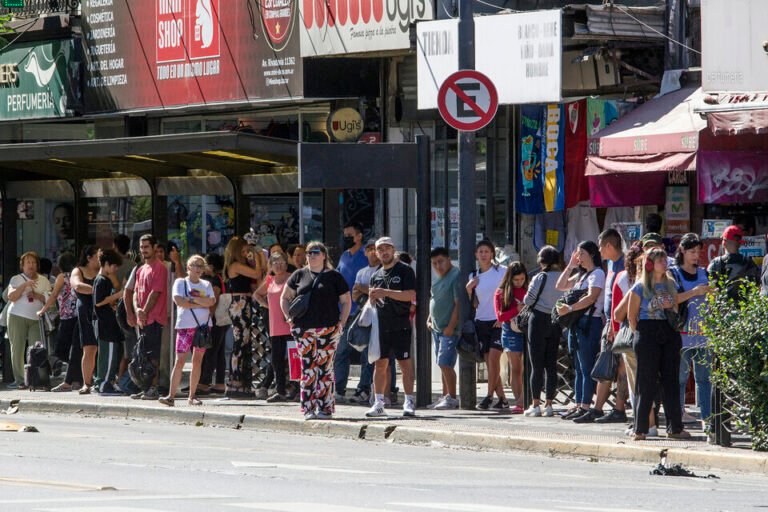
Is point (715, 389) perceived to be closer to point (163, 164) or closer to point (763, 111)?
point (763, 111)

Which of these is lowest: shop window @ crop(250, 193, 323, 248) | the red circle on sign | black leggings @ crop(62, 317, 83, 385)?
black leggings @ crop(62, 317, 83, 385)

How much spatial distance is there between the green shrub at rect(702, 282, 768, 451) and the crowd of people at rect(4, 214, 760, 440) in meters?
0.46

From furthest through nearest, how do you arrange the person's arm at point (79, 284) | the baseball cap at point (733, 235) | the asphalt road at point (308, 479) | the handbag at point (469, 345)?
the person's arm at point (79, 284)
the handbag at point (469, 345)
the baseball cap at point (733, 235)
the asphalt road at point (308, 479)

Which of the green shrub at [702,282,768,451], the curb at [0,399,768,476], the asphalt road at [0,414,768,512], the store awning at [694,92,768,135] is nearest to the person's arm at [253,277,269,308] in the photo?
the curb at [0,399,768,476]

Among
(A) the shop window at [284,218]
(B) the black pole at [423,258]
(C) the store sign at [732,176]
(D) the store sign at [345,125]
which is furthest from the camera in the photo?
(A) the shop window at [284,218]

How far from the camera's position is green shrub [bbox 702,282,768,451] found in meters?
13.3

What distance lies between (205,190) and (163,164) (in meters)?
0.83

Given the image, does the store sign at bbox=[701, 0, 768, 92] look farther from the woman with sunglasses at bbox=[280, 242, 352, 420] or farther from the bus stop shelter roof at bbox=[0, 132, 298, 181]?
the bus stop shelter roof at bbox=[0, 132, 298, 181]

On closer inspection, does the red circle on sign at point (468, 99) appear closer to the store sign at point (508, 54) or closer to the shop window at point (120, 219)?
the store sign at point (508, 54)

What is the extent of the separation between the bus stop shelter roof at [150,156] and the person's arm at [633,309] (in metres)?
5.81

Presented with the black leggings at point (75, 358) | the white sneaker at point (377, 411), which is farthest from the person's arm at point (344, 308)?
the black leggings at point (75, 358)

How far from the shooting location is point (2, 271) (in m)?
24.2

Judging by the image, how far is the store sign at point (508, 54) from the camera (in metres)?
19.2

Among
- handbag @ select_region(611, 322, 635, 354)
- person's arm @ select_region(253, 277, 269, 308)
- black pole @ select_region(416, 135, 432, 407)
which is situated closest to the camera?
handbag @ select_region(611, 322, 635, 354)
